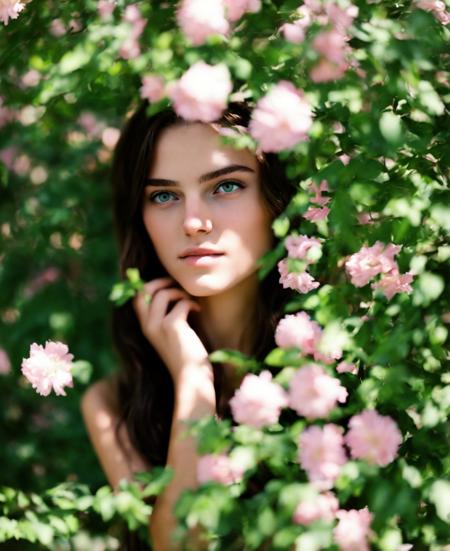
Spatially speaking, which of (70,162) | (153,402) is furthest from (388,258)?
(70,162)


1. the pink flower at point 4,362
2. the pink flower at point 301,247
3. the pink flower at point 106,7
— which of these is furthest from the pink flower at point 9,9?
the pink flower at point 4,362

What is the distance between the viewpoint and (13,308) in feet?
12.8

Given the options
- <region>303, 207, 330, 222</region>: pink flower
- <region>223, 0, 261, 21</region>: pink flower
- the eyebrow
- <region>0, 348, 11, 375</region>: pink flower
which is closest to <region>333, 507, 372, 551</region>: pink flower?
<region>303, 207, 330, 222</region>: pink flower

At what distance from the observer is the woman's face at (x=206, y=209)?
2203 mm

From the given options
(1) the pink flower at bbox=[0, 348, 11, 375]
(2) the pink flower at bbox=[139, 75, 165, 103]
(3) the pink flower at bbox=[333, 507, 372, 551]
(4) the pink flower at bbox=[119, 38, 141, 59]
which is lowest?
(1) the pink flower at bbox=[0, 348, 11, 375]

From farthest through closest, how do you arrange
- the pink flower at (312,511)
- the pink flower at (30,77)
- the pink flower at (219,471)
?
the pink flower at (30,77) → the pink flower at (219,471) → the pink flower at (312,511)

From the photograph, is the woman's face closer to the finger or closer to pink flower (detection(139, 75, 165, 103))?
the finger

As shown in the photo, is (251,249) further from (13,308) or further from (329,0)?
(13,308)

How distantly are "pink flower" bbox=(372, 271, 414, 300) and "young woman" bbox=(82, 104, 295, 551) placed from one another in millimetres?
459

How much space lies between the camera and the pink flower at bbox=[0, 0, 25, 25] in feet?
7.73

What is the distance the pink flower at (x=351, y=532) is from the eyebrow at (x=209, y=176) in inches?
35.1

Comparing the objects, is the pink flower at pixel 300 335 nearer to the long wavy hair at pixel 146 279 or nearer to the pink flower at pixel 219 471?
the pink flower at pixel 219 471

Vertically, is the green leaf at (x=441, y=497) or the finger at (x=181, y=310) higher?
the green leaf at (x=441, y=497)

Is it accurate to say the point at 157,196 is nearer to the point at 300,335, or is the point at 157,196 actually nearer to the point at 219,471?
the point at 300,335
